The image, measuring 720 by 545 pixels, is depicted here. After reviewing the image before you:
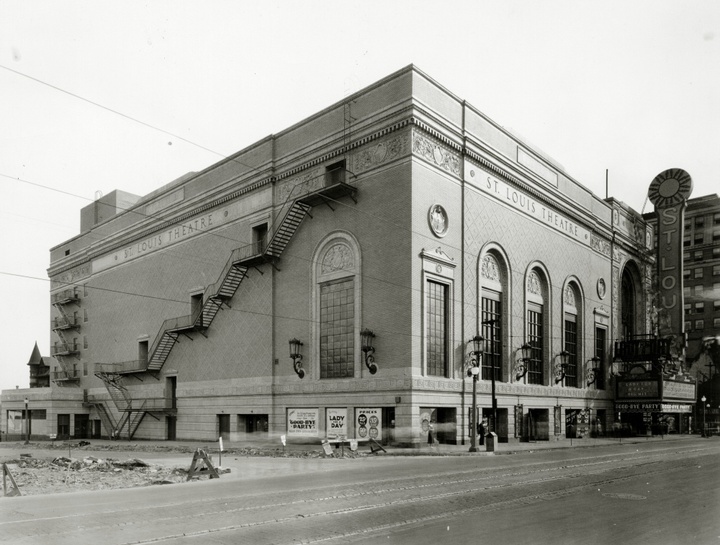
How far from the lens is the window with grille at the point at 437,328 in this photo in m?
32.8

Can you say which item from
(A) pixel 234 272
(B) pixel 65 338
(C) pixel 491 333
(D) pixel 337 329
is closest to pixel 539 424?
(C) pixel 491 333

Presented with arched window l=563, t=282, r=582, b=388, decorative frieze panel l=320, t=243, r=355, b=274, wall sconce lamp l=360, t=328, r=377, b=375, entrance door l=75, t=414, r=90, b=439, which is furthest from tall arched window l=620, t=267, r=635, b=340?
entrance door l=75, t=414, r=90, b=439

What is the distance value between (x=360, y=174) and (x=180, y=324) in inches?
760

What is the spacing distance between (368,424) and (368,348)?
3.68 metres

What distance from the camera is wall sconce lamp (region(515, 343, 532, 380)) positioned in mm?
39031

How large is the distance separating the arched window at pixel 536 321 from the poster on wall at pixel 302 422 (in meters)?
14.4

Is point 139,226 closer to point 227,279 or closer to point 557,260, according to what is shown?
point 227,279

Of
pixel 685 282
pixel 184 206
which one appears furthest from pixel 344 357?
pixel 685 282

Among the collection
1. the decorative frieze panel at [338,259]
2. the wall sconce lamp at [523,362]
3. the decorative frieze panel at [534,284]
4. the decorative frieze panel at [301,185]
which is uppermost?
the decorative frieze panel at [301,185]

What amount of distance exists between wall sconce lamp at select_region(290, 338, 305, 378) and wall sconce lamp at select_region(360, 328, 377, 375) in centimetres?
497

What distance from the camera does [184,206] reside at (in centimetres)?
4647

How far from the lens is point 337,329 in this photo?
1371 inches

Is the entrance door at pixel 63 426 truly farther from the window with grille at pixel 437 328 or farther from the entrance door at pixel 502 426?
the entrance door at pixel 502 426

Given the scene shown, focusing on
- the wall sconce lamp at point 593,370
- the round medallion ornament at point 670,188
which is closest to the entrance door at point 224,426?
the wall sconce lamp at point 593,370
